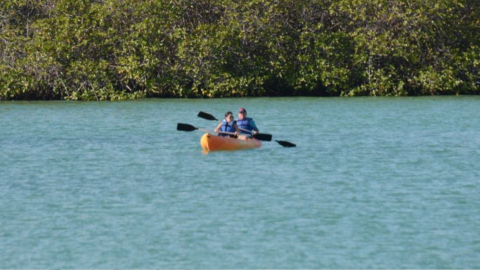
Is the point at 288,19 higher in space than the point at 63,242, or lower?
higher

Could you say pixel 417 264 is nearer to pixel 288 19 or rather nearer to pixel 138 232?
pixel 138 232

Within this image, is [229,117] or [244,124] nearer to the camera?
[229,117]

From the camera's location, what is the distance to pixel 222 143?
81.9ft

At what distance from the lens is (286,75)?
1747 inches

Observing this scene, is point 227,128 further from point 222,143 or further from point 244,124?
point 222,143

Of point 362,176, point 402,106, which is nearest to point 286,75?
point 402,106

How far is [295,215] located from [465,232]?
9.03 ft

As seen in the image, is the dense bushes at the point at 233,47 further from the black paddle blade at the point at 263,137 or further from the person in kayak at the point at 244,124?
the black paddle blade at the point at 263,137

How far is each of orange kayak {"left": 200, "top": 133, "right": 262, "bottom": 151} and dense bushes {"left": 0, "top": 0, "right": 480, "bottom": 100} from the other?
1769 centimetres

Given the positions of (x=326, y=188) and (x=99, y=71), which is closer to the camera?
(x=326, y=188)

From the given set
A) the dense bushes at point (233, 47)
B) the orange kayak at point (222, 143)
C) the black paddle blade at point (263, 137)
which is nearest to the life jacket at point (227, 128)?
the orange kayak at point (222, 143)

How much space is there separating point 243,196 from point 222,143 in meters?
6.44

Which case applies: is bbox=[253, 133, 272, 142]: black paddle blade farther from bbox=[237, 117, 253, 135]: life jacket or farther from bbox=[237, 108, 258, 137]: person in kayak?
bbox=[237, 117, 253, 135]: life jacket

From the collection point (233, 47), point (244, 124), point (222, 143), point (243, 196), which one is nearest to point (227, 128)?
point (244, 124)
